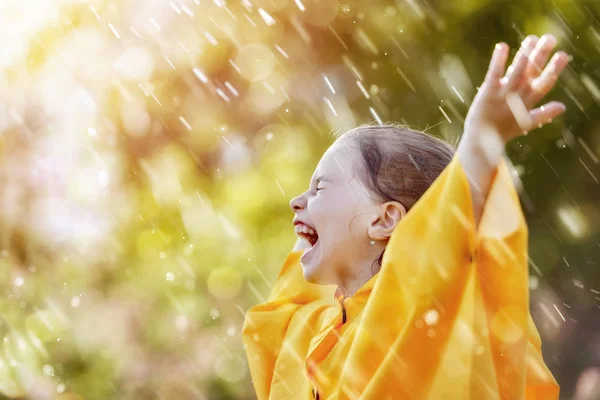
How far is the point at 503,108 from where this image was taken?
0.77 m

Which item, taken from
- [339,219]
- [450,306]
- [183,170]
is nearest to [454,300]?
[450,306]

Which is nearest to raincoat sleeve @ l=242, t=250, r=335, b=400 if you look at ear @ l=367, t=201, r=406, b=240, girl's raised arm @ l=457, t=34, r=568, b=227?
ear @ l=367, t=201, r=406, b=240

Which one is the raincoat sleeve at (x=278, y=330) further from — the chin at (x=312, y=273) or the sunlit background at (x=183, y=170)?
the sunlit background at (x=183, y=170)

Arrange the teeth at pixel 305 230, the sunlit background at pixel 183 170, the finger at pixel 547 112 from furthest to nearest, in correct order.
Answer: the sunlit background at pixel 183 170
the teeth at pixel 305 230
the finger at pixel 547 112

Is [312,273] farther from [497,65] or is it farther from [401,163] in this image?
[497,65]

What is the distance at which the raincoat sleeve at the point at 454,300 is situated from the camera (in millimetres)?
763

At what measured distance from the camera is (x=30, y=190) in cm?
312

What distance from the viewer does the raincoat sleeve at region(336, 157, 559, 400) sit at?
763mm

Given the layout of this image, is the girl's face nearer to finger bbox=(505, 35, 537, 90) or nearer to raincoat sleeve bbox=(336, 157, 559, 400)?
raincoat sleeve bbox=(336, 157, 559, 400)

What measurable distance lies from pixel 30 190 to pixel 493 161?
112 inches

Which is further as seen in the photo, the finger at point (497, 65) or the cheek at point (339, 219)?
the cheek at point (339, 219)

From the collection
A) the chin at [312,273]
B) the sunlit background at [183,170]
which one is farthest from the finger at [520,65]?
the sunlit background at [183,170]

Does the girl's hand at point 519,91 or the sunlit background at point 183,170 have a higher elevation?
the girl's hand at point 519,91

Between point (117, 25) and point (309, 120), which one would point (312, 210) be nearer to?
point (309, 120)
